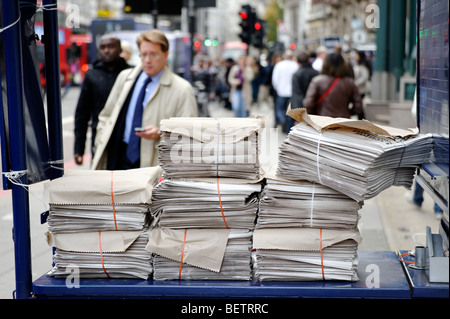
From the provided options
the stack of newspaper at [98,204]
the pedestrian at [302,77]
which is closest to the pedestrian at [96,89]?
the stack of newspaper at [98,204]

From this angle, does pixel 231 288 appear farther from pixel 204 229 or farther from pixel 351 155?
pixel 351 155

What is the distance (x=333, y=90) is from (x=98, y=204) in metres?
6.42

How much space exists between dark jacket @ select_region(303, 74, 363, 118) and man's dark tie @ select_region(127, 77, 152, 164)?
3.95 metres

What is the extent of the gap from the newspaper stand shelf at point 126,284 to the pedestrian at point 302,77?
9173mm

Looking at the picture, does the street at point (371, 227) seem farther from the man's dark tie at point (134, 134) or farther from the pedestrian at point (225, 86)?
the pedestrian at point (225, 86)

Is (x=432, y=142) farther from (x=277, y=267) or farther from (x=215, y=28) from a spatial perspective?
(x=215, y=28)

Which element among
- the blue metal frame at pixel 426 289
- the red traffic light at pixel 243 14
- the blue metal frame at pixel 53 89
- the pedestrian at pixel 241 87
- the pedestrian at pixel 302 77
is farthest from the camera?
the red traffic light at pixel 243 14

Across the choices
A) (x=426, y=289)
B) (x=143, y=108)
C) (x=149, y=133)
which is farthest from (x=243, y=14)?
(x=426, y=289)

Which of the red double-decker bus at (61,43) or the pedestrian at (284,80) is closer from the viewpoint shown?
the red double-decker bus at (61,43)

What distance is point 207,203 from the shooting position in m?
2.98

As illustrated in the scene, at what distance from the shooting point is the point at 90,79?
21.8ft

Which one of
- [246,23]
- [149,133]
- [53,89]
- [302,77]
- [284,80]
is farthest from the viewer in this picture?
[246,23]

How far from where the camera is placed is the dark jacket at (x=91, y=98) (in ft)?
21.3

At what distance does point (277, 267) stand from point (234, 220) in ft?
0.89
